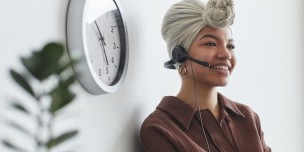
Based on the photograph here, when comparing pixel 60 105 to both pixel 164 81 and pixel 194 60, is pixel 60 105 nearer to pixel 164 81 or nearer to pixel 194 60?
pixel 194 60

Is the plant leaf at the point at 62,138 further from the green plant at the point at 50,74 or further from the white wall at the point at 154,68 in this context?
the white wall at the point at 154,68

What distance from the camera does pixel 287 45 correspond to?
2.09 m

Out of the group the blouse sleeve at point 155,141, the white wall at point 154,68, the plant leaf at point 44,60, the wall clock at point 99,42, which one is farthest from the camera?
the blouse sleeve at point 155,141

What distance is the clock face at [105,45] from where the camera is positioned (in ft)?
3.31

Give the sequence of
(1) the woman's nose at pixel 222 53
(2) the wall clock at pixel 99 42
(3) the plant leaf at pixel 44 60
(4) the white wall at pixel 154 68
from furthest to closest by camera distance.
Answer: (1) the woman's nose at pixel 222 53 < (2) the wall clock at pixel 99 42 < (4) the white wall at pixel 154 68 < (3) the plant leaf at pixel 44 60

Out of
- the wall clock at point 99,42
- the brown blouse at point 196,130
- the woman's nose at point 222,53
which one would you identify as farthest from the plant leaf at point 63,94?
the woman's nose at point 222,53

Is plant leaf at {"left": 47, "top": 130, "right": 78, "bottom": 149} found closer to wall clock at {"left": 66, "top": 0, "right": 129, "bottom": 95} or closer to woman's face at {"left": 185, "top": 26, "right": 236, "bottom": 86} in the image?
wall clock at {"left": 66, "top": 0, "right": 129, "bottom": 95}

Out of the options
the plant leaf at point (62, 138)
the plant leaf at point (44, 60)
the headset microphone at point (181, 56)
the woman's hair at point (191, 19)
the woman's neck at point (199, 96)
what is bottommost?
the woman's neck at point (199, 96)

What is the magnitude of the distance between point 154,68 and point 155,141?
27cm

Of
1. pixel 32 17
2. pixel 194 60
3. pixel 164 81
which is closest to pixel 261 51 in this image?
pixel 164 81

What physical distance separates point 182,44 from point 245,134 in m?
0.27

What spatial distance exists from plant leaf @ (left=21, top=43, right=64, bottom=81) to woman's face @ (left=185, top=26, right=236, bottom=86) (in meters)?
0.91

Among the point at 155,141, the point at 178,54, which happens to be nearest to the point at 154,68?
the point at 178,54

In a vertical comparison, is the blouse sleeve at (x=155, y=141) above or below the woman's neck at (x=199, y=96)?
below
